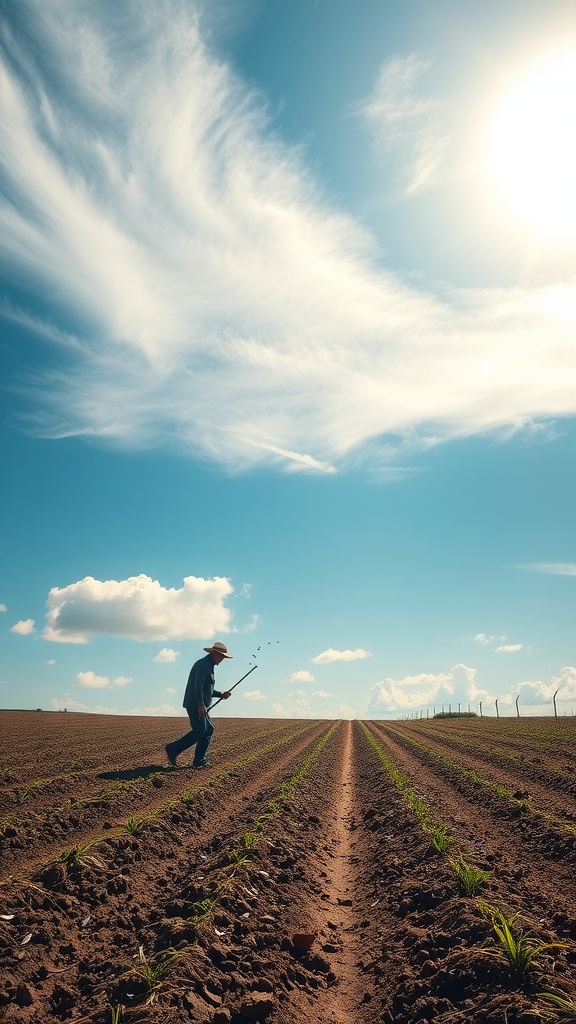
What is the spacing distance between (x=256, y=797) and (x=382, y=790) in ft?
11.8

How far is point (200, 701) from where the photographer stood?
14.3 m

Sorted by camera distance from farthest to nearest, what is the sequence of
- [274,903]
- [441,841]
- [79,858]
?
[441,841]
[79,858]
[274,903]

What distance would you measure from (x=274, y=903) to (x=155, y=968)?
2.25 meters

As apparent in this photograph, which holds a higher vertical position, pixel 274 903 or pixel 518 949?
pixel 518 949

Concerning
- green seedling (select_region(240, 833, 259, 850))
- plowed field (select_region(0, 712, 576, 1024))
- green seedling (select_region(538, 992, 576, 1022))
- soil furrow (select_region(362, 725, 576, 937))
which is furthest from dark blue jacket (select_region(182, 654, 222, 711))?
green seedling (select_region(538, 992, 576, 1022))

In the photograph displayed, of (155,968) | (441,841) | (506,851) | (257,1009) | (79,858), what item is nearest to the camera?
(257,1009)

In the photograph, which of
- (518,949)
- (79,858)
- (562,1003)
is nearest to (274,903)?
(79,858)

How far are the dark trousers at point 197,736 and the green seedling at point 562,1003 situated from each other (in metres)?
11.3

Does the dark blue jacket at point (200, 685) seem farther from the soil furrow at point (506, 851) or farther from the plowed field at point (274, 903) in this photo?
the soil furrow at point (506, 851)

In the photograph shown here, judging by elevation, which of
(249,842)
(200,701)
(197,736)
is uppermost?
(200,701)

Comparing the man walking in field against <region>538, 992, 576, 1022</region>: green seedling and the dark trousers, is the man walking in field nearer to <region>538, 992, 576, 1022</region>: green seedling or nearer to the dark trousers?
the dark trousers

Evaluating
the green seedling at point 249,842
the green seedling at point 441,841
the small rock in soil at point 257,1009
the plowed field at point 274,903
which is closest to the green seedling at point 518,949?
the plowed field at point 274,903

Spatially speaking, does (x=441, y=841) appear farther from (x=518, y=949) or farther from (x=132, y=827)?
(x=132, y=827)

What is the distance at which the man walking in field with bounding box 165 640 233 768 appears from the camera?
14406 mm
